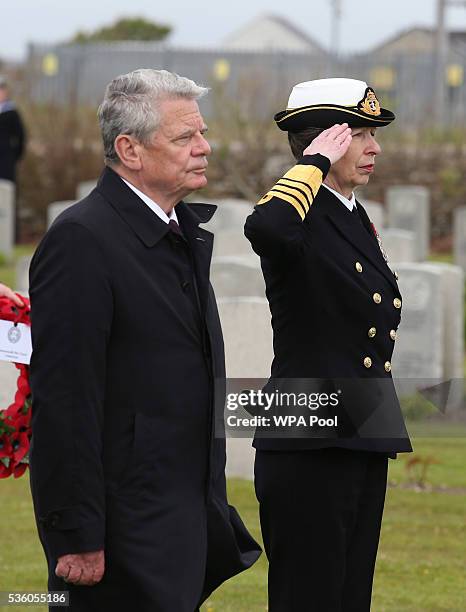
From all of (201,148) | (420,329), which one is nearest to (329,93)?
(201,148)

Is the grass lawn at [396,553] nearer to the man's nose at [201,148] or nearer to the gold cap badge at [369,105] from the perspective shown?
the gold cap badge at [369,105]

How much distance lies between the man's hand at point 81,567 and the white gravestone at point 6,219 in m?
14.9

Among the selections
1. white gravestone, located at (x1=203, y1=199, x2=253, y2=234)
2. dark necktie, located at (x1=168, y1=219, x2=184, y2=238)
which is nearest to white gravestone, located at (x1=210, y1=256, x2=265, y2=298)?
white gravestone, located at (x1=203, y1=199, x2=253, y2=234)

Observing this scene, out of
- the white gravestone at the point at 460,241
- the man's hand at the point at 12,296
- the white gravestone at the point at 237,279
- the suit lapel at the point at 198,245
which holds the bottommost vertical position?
the white gravestone at the point at 460,241

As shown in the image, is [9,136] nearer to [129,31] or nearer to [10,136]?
[10,136]

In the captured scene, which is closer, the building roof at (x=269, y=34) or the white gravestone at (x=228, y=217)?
the white gravestone at (x=228, y=217)

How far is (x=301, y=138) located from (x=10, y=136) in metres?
15.4

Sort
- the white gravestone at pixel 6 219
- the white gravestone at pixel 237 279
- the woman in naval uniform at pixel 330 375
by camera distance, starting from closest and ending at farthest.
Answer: the woman in naval uniform at pixel 330 375
the white gravestone at pixel 237 279
the white gravestone at pixel 6 219

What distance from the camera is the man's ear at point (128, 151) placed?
12.6 ft

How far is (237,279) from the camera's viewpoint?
10.0m

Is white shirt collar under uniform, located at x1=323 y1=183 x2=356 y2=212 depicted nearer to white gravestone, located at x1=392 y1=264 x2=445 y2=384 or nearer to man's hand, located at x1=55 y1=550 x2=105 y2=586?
man's hand, located at x1=55 y1=550 x2=105 y2=586

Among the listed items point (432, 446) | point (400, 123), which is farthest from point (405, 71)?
point (432, 446)

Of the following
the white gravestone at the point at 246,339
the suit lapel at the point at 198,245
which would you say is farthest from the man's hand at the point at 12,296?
the white gravestone at the point at 246,339

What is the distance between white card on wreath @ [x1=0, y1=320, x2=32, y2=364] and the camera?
14.5 ft
